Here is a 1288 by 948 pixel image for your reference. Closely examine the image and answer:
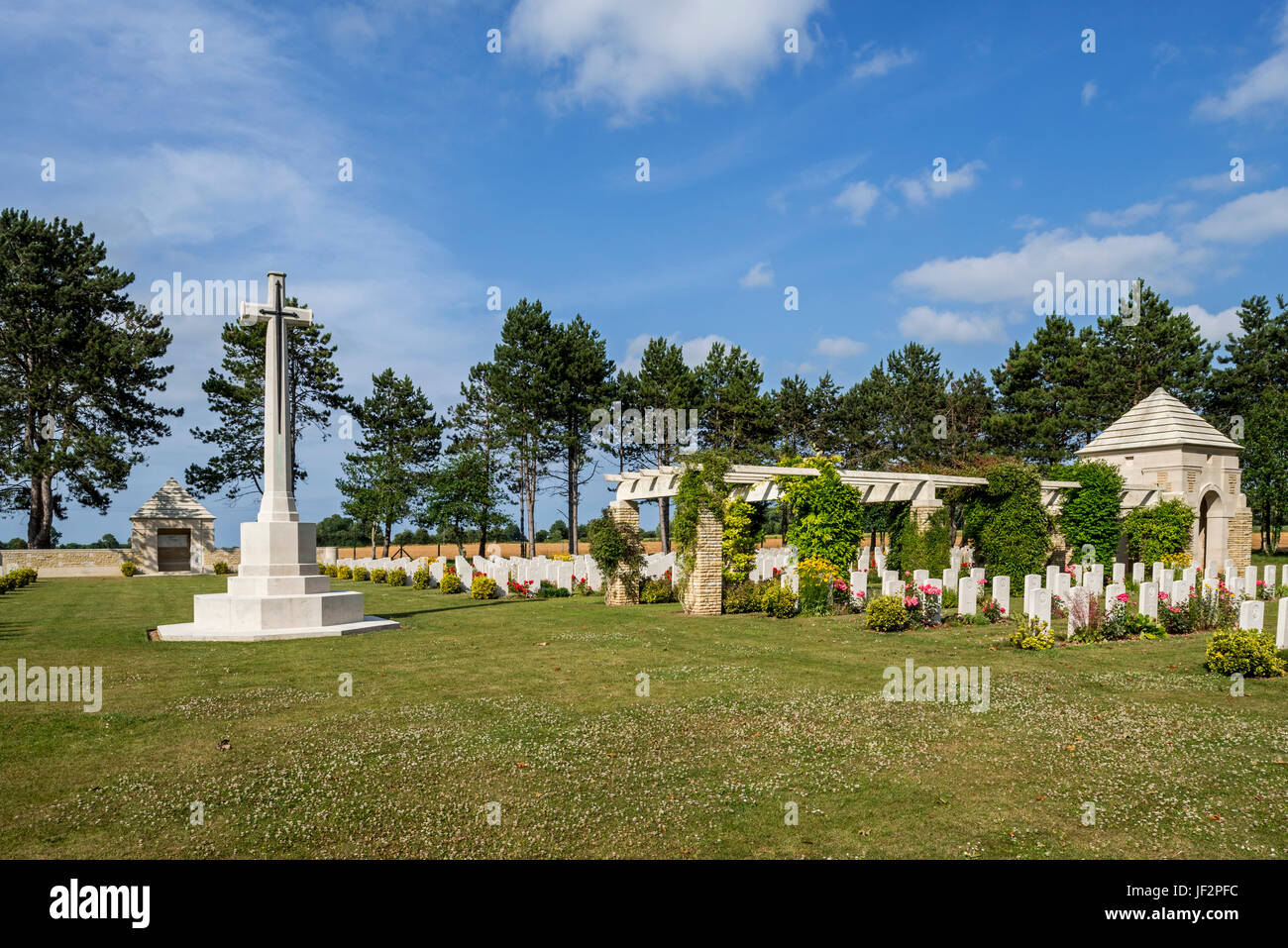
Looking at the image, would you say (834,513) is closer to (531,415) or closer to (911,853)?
(911,853)

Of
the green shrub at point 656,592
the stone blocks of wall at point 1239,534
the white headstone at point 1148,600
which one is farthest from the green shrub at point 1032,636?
the stone blocks of wall at point 1239,534

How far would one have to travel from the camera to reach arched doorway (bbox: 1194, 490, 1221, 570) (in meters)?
30.9

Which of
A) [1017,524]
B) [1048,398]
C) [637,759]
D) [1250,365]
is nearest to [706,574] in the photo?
[1017,524]

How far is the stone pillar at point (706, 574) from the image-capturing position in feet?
62.7

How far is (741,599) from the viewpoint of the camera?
64.3 ft

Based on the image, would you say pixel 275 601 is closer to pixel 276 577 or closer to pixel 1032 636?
pixel 276 577

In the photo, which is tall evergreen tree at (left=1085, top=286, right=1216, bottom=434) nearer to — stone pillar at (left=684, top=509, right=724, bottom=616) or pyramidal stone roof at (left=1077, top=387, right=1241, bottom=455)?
pyramidal stone roof at (left=1077, top=387, right=1241, bottom=455)

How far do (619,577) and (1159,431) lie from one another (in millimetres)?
23586

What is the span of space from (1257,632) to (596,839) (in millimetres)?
10881

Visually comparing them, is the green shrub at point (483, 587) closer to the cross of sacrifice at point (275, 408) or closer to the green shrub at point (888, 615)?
the cross of sacrifice at point (275, 408)

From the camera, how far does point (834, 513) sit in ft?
66.3

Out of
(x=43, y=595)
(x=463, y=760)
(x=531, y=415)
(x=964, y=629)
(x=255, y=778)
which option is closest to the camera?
(x=255, y=778)

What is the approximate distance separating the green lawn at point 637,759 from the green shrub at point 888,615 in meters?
3.03

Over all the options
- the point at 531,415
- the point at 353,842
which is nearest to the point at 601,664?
the point at 353,842
